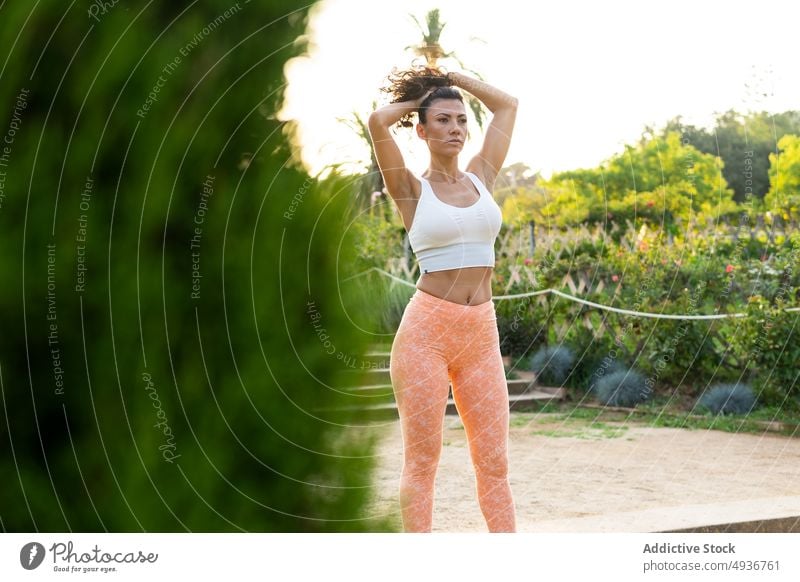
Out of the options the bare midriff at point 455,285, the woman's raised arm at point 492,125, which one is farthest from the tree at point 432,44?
the bare midriff at point 455,285

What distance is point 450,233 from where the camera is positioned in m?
3.27

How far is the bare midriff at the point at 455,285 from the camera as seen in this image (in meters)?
3.30

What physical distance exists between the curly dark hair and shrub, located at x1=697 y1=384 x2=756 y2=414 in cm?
645

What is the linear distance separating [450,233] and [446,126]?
39 centimetres

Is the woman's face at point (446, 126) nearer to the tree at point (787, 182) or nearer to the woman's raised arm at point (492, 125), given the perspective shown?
the woman's raised arm at point (492, 125)

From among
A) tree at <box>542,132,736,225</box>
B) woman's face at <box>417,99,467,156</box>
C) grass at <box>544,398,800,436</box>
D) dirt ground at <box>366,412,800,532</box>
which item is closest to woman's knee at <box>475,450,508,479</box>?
woman's face at <box>417,99,467,156</box>

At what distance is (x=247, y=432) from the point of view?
2.90 metres

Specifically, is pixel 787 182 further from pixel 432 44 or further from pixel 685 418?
pixel 432 44

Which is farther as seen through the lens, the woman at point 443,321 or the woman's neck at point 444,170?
the woman's neck at point 444,170

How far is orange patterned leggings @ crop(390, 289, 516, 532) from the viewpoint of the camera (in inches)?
129

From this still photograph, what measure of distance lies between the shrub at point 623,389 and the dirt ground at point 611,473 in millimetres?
371

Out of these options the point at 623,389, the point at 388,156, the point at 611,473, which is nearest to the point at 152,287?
the point at 388,156

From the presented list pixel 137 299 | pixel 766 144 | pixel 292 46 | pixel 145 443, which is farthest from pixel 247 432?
pixel 766 144

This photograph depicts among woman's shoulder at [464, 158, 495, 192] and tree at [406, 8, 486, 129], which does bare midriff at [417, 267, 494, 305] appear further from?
tree at [406, 8, 486, 129]
